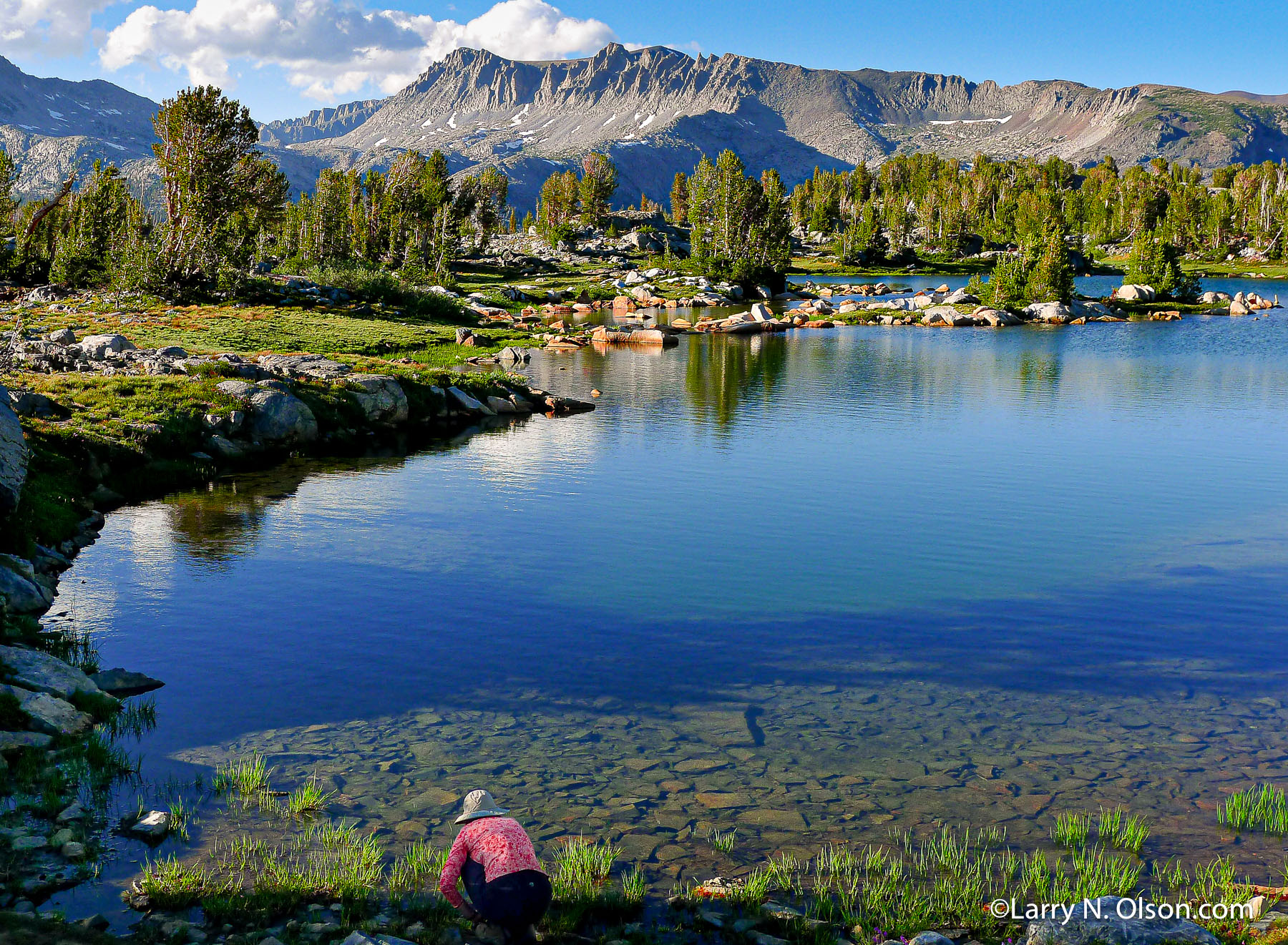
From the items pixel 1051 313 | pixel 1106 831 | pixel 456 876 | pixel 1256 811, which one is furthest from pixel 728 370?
pixel 456 876

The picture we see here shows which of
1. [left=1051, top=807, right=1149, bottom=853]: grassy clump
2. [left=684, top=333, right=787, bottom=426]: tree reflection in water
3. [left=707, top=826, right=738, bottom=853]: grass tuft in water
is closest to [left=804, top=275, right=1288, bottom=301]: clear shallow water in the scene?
[left=684, top=333, right=787, bottom=426]: tree reflection in water

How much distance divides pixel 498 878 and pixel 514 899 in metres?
0.25

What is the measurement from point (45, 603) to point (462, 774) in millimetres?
11361

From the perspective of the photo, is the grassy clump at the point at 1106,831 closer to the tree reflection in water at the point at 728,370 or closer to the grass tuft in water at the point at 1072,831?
the grass tuft in water at the point at 1072,831

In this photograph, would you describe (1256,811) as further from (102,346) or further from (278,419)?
(102,346)

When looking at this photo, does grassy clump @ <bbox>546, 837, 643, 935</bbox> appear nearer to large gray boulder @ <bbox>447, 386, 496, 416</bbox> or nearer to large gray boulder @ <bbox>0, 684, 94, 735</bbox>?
large gray boulder @ <bbox>0, 684, 94, 735</bbox>

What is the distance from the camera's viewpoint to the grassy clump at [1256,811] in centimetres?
1143

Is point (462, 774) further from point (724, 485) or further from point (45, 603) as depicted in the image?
point (724, 485)

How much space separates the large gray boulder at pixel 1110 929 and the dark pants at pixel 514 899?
472 centimetres

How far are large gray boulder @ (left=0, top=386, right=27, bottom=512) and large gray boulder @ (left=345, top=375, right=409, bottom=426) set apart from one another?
56.2 ft

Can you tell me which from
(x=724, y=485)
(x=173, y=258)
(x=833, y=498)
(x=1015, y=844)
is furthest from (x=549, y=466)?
(x=173, y=258)

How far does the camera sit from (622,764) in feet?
43.1

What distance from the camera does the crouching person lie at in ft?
29.3

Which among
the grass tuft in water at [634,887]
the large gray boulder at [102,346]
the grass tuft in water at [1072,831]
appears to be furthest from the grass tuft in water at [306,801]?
the large gray boulder at [102,346]
